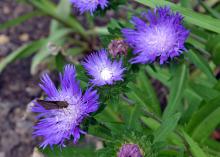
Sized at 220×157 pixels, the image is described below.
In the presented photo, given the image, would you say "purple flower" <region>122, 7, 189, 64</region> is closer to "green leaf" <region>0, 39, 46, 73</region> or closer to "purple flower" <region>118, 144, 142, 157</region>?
"purple flower" <region>118, 144, 142, 157</region>

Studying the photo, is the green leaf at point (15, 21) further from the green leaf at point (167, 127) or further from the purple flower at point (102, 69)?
the green leaf at point (167, 127)

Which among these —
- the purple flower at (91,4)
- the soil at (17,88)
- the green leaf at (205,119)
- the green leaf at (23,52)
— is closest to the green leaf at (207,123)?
the green leaf at (205,119)

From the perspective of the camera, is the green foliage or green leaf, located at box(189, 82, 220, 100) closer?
the green foliage

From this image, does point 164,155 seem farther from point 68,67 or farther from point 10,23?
Result: point 10,23

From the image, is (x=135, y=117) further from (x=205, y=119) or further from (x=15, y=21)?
(x=15, y=21)

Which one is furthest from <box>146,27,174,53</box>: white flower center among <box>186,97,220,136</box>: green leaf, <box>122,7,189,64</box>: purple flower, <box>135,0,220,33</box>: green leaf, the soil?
the soil

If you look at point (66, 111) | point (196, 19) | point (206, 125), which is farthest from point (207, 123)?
point (66, 111)

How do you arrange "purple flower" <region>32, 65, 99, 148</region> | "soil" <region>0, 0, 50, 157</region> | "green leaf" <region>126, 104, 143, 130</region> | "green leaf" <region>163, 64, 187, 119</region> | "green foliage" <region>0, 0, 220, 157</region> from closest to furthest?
"purple flower" <region>32, 65, 99, 148</region> → "green foliage" <region>0, 0, 220, 157</region> → "green leaf" <region>126, 104, 143, 130</region> → "green leaf" <region>163, 64, 187, 119</region> → "soil" <region>0, 0, 50, 157</region>
